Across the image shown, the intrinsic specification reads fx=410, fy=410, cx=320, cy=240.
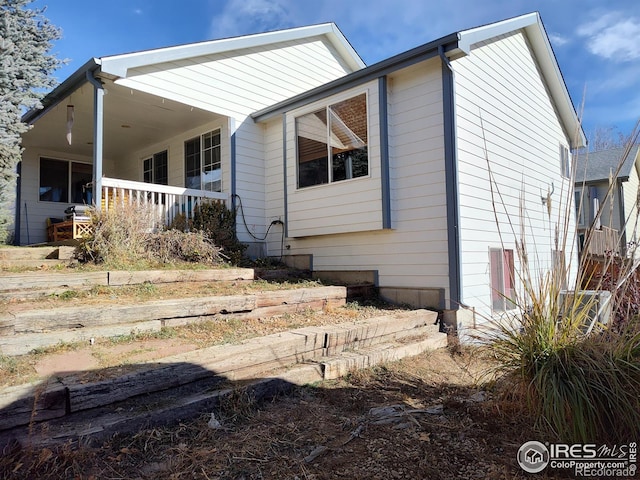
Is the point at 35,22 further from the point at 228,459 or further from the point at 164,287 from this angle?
the point at 228,459

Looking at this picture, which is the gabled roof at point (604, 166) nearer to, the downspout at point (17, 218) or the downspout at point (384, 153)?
the downspout at point (384, 153)

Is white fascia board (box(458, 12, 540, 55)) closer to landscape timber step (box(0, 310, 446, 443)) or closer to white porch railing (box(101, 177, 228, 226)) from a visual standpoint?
landscape timber step (box(0, 310, 446, 443))

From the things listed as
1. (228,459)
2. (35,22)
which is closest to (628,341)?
(228,459)

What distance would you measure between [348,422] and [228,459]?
88 centimetres

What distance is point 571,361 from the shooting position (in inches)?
93.9

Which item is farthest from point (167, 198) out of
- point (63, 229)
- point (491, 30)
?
point (491, 30)

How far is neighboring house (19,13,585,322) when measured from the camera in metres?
5.95

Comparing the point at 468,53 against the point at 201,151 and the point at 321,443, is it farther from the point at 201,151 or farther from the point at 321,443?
the point at 201,151

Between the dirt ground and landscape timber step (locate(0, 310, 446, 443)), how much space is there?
252mm

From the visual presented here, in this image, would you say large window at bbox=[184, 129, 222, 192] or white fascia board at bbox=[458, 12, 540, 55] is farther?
large window at bbox=[184, 129, 222, 192]

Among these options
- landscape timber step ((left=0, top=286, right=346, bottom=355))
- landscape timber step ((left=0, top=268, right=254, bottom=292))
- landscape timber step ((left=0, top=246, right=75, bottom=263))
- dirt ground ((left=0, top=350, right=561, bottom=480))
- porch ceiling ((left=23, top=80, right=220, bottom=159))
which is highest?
porch ceiling ((left=23, top=80, right=220, bottom=159))

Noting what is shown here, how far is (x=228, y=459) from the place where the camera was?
2.32 metres

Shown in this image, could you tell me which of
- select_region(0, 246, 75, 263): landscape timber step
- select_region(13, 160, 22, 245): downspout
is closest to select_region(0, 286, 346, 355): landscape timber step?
select_region(0, 246, 75, 263): landscape timber step

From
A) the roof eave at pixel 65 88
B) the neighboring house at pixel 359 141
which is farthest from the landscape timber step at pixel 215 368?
the roof eave at pixel 65 88
